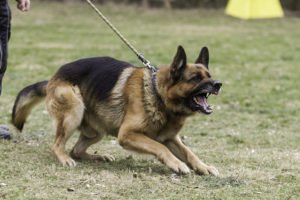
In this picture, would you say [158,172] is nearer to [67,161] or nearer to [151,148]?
[151,148]

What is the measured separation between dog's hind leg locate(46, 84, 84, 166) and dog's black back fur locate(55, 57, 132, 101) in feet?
0.35

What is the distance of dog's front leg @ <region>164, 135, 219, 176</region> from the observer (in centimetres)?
608

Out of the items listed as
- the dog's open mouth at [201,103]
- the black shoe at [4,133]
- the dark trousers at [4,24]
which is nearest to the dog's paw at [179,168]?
the dog's open mouth at [201,103]

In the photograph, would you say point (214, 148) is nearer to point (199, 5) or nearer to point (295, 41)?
point (295, 41)

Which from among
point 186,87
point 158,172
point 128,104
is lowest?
point 158,172

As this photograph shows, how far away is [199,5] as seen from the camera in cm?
2877

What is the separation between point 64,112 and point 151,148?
3.52 ft

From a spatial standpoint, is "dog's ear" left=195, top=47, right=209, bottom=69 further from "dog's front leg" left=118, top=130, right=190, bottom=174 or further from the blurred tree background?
the blurred tree background

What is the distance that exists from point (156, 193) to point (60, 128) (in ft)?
5.50

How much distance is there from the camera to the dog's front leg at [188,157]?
608cm

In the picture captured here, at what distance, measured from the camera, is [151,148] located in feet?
19.7

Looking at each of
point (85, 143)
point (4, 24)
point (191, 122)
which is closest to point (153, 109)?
point (85, 143)

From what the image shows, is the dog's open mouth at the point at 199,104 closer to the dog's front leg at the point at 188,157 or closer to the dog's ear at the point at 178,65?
the dog's ear at the point at 178,65

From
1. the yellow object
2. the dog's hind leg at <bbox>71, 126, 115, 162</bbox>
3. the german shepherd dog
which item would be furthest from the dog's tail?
the yellow object
